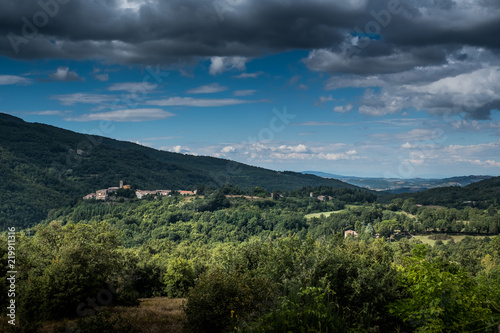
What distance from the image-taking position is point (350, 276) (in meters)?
13.8

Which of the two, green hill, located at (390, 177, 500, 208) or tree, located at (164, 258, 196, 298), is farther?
green hill, located at (390, 177, 500, 208)

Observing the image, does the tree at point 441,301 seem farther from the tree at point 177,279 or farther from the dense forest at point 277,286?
the tree at point 177,279

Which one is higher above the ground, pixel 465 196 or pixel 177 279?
pixel 465 196

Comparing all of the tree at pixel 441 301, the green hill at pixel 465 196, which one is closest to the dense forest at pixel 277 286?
the tree at pixel 441 301

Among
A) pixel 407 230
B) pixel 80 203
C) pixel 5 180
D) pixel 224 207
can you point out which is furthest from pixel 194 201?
pixel 5 180

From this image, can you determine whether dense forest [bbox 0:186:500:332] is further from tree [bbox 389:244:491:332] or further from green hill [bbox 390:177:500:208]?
green hill [bbox 390:177:500:208]

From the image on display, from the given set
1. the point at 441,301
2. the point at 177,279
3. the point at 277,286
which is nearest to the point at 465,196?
the point at 177,279

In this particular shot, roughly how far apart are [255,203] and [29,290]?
396ft

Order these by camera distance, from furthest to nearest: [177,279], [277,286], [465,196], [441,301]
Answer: [465,196], [177,279], [277,286], [441,301]

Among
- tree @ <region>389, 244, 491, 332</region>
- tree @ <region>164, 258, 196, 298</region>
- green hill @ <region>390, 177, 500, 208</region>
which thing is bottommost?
tree @ <region>164, 258, 196, 298</region>

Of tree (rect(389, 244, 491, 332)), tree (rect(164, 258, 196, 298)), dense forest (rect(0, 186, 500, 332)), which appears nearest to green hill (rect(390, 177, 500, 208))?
dense forest (rect(0, 186, 500, 332))

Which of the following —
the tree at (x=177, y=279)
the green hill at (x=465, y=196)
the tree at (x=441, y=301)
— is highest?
the tree at (x=441, y=301)

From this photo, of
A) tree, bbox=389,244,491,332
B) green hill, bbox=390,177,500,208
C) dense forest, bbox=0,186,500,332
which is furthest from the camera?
green hill, bbox=390,177,500,208

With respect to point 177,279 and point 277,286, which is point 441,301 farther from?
point 177,279
